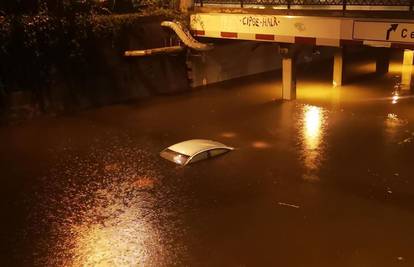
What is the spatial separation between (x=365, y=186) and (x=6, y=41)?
39.9 feet

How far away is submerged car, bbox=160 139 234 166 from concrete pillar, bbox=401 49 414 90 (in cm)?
1168

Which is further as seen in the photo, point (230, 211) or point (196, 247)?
point (230, 211)

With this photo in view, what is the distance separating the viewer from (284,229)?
30.0 feet

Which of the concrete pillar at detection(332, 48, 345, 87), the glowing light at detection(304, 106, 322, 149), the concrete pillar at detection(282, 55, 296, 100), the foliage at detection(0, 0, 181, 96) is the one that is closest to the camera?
the glowing light at detection(304, 106, 322, 149)

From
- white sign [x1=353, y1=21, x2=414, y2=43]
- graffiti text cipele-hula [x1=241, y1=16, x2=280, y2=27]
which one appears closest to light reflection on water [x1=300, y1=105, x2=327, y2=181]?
white sign [x1=353, y1=21, x2=414, y2=43]

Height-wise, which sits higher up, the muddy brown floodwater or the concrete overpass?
the concrete overpass

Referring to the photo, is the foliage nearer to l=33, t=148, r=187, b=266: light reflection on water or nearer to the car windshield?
l=33, t=148, r=187, b=266: light reflection on water

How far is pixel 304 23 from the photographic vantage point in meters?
15.4

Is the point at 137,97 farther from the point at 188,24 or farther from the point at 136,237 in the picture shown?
the point at 136,237

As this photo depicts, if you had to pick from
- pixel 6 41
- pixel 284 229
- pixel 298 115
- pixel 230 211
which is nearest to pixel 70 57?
pixel 6 41

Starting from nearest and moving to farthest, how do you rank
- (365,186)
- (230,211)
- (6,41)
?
1. (230,211)
2. (365,186)
3. (6,41)

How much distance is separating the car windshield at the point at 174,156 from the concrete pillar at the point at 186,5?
837cm

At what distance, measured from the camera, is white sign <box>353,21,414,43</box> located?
12789 millimetres

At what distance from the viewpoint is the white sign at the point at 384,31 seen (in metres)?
12.8
